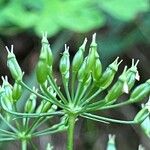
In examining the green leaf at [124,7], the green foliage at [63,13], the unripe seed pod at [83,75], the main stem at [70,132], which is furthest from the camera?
the green leaf at [124,7]

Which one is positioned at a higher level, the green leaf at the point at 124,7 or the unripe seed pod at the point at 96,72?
the green leaf at the point at 124,7

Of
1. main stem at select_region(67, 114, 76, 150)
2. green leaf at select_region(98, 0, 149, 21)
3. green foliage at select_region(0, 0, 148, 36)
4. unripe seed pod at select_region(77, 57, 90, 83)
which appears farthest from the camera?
green leaf at select_region(98, 0, 149, 21)

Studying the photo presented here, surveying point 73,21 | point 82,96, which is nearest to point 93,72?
point 82,96

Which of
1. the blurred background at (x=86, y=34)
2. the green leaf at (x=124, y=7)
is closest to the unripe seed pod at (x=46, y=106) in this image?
the blurred background at (x=86, y=34)

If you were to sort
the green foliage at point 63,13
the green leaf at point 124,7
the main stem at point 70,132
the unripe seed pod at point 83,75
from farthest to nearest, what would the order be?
the green leaf at point 124,7 < the green foliage at point 63,13 < the unripe seed pod at point 83,75 < the main stem at point 70,132

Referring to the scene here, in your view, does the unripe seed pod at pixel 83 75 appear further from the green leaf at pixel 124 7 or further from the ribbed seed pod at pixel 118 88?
the green leaf at pixel 124 7

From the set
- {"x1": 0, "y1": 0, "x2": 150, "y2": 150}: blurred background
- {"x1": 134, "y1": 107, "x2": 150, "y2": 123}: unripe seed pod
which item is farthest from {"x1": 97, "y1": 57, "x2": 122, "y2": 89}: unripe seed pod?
{"x1": 0, "y1": 0, "x2": 150, "y2": 150}: blurred background

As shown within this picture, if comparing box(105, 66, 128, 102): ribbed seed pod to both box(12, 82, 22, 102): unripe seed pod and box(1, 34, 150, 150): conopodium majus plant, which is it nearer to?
box(1, 34, 150, 150): conopodium majus plant

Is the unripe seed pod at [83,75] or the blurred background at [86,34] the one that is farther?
the blurred background at [86,34]

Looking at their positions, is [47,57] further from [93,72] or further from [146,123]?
[146,123]
